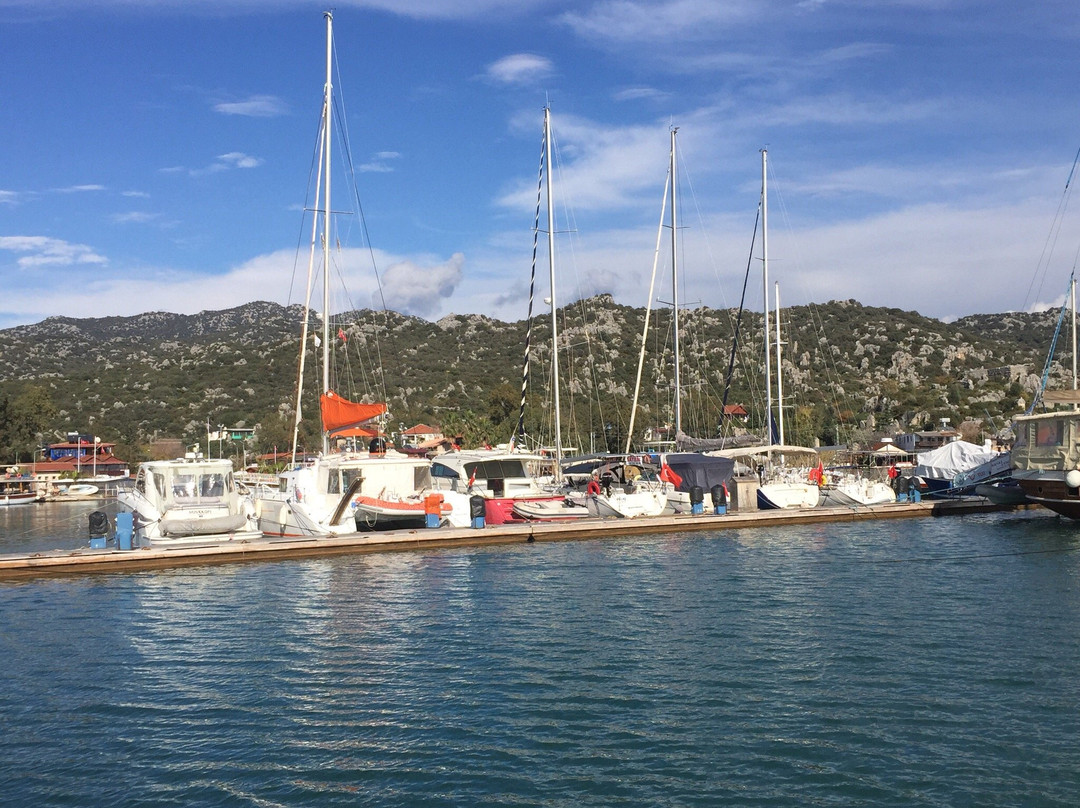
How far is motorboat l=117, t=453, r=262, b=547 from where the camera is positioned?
27078mm

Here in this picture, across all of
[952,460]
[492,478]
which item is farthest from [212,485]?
[952,460]

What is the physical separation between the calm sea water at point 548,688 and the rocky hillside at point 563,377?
37.0m

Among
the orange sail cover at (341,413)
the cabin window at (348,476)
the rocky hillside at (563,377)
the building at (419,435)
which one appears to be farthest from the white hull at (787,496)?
the building at (419,435)

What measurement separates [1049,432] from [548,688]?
26.9 m

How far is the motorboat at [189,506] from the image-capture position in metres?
27.1

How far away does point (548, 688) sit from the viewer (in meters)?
13.9

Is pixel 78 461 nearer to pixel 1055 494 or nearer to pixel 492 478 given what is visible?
pixel 492 478

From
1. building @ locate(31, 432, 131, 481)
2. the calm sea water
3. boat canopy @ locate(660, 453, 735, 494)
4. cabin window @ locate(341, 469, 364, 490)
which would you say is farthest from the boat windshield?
building @ locate(31, 432, 131, 481)

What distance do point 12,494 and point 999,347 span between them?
108 m

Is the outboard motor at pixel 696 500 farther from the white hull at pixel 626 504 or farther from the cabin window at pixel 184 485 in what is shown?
the cabin window at pixel 184 485

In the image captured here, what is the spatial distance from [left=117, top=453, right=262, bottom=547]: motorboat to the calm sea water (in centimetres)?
314

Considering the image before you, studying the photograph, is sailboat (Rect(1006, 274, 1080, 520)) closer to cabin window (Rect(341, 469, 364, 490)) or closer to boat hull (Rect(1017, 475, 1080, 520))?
boat hull (Rect(1017, 475, 1080, 520))

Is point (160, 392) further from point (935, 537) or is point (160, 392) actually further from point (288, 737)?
point (288, 737)

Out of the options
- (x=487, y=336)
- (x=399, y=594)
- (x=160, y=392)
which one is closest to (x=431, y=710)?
(x=399, y=594)
